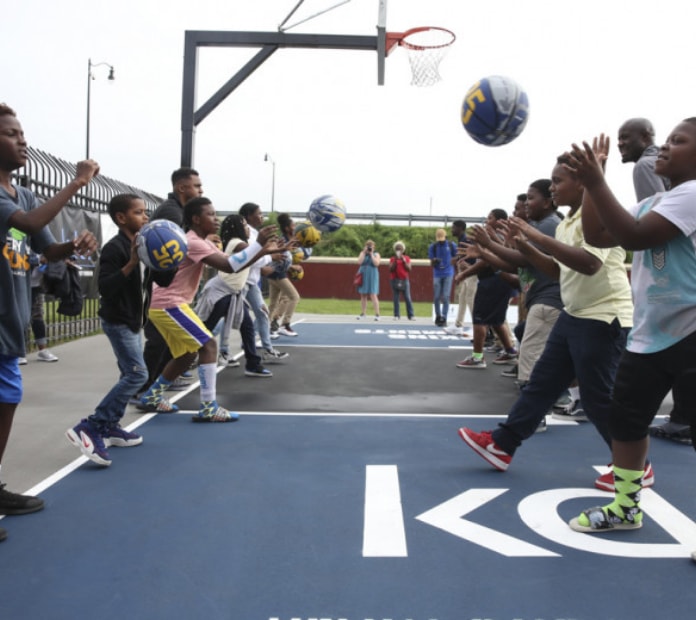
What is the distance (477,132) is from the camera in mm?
6512

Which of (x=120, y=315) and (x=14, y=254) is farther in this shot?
(x=120, y=315)

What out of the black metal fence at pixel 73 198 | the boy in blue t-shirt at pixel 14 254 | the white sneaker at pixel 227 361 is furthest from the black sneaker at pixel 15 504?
the black metal fence at pixel 73 198

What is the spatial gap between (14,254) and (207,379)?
257cm

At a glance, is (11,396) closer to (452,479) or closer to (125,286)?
(125,286)

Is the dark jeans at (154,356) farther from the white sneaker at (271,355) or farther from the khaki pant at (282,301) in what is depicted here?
the khaki pant at (282,301)

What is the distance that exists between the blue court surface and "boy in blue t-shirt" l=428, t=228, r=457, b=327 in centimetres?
1030

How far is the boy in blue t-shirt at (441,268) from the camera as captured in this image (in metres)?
15.4

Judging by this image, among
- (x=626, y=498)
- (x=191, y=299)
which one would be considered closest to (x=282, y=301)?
(x=191, y=299)

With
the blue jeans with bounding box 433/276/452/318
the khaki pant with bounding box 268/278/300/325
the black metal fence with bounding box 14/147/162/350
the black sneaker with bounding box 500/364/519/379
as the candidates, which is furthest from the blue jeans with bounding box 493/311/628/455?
the blue jeans with bounding box 433/276/452/318

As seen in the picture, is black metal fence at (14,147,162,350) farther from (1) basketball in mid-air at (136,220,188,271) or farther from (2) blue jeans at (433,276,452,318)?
(2) blue jeans at (433,276,452,318)

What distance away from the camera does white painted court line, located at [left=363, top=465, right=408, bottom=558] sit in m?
3.19

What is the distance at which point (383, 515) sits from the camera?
143 inches

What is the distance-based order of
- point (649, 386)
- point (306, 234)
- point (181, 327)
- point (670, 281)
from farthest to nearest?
point (306, 234) < point (181, 327) < point (649, 386) < point (670, 281)

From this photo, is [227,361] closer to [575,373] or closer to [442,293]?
[575,373]
